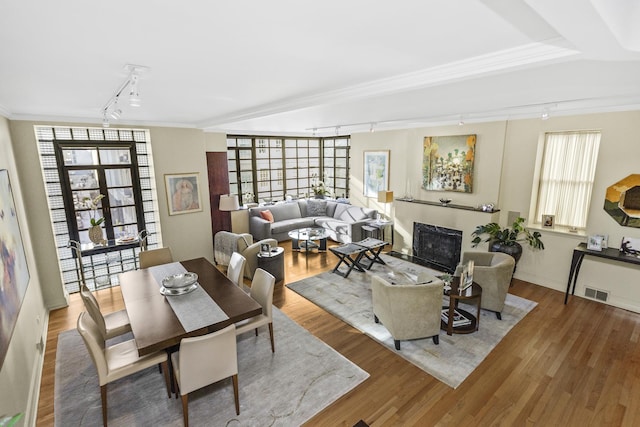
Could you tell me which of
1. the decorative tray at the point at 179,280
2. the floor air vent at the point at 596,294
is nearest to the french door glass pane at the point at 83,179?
the decorative tray at the point at 179,280

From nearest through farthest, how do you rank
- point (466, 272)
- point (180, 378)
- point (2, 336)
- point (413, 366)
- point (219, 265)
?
point (2, 336), point (180, 378), point (413, 366), point (466, 272), point (219, 265)

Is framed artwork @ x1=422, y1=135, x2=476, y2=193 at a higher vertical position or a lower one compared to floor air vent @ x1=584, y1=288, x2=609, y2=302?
higher

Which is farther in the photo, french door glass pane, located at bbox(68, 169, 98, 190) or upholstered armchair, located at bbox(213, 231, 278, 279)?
upholstered armchair, located at bbox(213, 231, 278, 279)

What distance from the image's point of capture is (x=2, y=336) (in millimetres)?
2197

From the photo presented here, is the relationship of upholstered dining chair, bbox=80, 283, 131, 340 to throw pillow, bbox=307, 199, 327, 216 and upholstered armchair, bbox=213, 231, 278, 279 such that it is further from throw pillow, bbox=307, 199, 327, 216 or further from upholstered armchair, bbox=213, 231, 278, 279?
throw pillow, bbox=307, 199, 327, 216

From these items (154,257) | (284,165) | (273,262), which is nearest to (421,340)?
(273,262)

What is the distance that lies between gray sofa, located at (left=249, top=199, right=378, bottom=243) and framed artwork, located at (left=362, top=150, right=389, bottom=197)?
57 cm

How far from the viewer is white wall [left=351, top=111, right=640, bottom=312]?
14.2 ft

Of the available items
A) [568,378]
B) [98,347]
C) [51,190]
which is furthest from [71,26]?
[568,378]

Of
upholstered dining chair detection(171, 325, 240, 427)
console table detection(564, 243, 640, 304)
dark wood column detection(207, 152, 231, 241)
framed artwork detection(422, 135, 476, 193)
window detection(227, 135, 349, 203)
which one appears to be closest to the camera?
upholstered dining chair detection(171, 325, 240, 427)

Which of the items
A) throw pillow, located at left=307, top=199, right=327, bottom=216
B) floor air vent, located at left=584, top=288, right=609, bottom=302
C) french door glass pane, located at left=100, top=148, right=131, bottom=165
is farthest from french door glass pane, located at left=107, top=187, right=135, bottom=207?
floor air vent, located at left=584, top=288, right=609, bottom=302

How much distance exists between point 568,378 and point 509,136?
3680 millimetres

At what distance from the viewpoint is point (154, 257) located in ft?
14.6

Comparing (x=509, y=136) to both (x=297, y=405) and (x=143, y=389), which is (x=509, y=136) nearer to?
(x=297, y=405)
